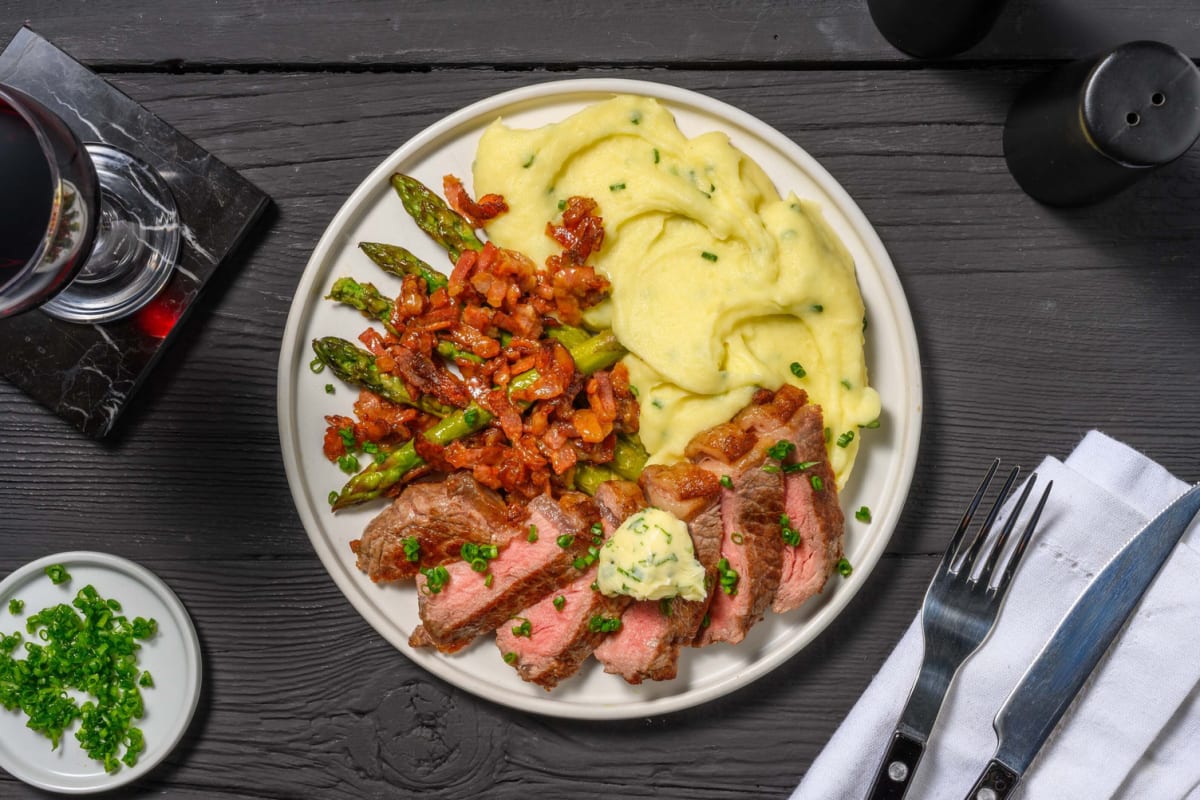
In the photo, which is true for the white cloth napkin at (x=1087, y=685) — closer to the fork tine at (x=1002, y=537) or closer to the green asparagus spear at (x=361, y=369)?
the fork tine at (x=1002, y=537)

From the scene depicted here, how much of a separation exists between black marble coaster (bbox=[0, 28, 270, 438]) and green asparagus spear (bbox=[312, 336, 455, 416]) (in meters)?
0.68

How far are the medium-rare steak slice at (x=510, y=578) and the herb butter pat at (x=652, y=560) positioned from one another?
0.62 ft

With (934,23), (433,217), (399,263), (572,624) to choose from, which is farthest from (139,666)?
(934,23)

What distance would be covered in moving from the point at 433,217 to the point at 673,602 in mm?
1788

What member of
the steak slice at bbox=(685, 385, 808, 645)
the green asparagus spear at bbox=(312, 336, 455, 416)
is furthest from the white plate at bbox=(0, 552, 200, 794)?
the steak slice at bbox=(685, 385, 808, 645)

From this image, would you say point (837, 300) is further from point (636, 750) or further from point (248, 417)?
point (248, 417)

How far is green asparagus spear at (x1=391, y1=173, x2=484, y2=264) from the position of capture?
3.68 meters

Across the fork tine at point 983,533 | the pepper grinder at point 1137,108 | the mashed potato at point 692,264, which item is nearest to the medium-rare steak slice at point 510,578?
the mashed potato at point 692,264

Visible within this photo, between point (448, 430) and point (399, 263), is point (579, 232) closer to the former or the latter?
point (399, 263)

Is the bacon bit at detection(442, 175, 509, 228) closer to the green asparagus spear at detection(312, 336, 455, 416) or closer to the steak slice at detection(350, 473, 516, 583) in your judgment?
the green asparagus spear at detection(312, 336, 455, 416)

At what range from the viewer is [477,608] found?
3.53m

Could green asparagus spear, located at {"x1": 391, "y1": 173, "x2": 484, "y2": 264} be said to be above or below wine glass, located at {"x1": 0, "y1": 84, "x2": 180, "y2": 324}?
above

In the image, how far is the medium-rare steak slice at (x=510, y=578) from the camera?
351 cm

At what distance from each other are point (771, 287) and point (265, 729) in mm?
2911
